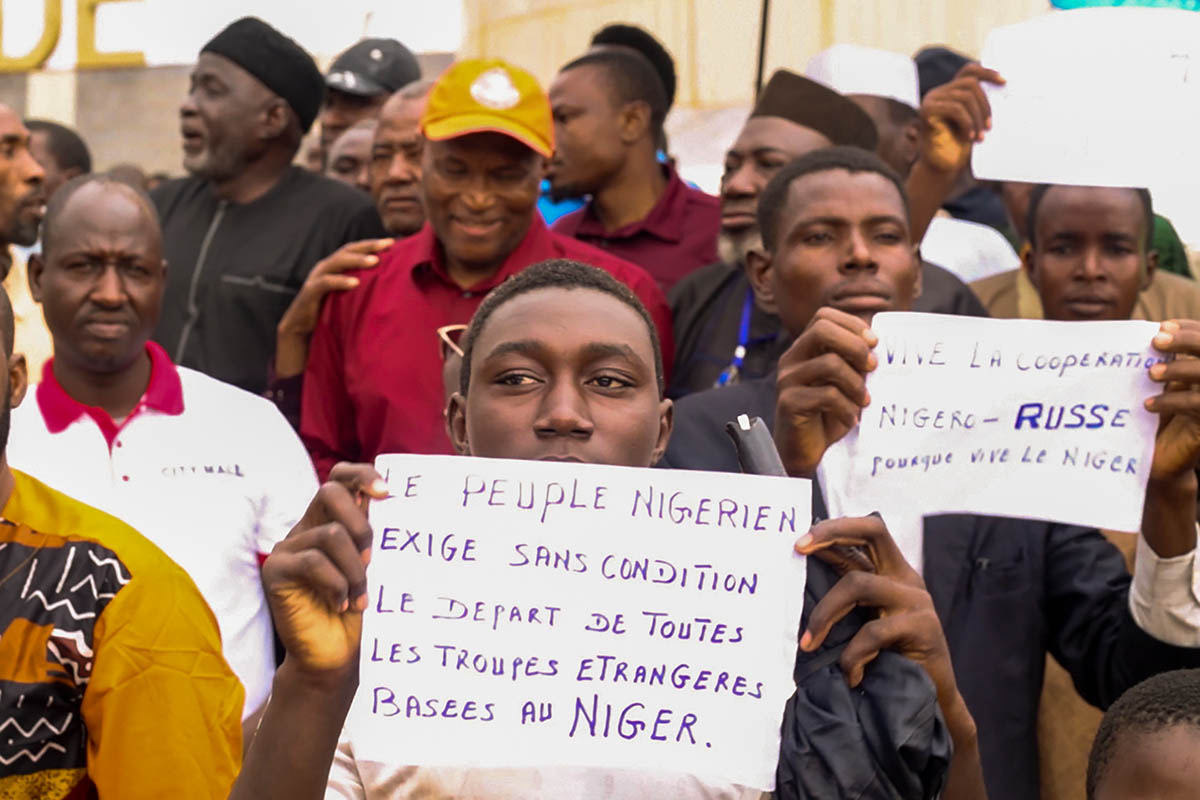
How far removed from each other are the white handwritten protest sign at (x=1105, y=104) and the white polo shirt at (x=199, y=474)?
1861 mm

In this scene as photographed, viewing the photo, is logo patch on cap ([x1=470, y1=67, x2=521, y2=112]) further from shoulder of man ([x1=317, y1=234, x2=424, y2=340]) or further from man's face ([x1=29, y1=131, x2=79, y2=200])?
man's face ([x1=29, y1=131, x2=79, y2=200])

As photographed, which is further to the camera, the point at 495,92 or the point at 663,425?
the point at 495,92

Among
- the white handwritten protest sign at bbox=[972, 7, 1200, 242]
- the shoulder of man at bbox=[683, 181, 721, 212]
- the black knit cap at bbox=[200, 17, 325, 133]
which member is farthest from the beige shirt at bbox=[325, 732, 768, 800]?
the black knit cap at bbox=[200, 17, 325, 133]

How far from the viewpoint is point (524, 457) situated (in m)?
2.72

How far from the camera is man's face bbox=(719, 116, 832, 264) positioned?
5.51 metres

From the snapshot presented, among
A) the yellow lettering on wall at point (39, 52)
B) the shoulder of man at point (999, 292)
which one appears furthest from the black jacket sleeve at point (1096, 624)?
the yellow lettering on wall at point (39, 52)

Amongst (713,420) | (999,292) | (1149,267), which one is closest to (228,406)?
(713,420)

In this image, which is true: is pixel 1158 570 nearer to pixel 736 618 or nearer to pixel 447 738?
pixel 736 618

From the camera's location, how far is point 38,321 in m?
5.79

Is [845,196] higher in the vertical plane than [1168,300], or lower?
lower

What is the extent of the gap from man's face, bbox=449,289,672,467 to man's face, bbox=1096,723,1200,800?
2.64ft

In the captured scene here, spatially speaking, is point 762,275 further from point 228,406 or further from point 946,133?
point 228,406

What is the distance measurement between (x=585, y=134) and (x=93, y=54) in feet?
33.1

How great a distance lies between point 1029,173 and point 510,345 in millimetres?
1874
